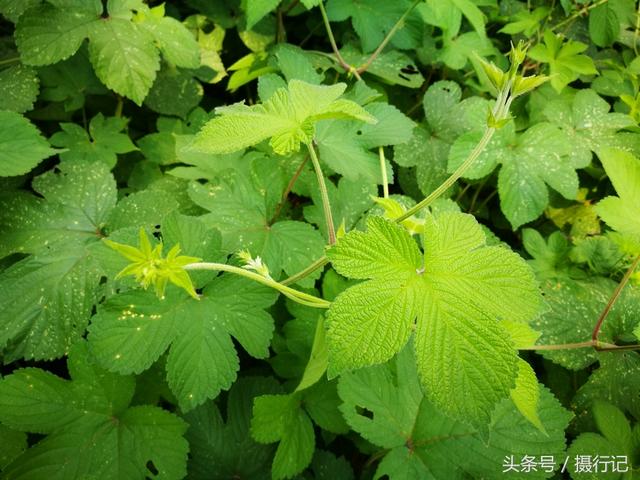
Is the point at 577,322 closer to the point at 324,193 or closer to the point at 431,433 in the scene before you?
the point at 431,433

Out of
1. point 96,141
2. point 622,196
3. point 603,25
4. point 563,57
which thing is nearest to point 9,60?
point 96,141

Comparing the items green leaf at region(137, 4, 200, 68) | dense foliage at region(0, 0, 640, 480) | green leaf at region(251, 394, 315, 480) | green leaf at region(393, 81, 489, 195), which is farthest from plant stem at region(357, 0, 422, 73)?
green leaf at region(251, 394, 315, 480)

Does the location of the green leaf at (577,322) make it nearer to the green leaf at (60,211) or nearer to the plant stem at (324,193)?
the plant stem at (324,193)

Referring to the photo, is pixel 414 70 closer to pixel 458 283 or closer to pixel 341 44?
pixel 341 44

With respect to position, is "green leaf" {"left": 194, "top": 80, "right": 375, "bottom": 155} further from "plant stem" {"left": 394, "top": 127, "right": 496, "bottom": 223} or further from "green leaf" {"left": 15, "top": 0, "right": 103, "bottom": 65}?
"green leaf" {"left": 15, "top": 0, "right": 103, "bottom": 65}

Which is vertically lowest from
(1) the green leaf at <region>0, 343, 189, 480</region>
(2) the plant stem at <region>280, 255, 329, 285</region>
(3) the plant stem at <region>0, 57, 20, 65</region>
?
(1) the green leaf at <region>0, 343, 189, 480</region>

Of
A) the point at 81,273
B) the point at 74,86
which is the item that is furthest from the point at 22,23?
the point at 81,273

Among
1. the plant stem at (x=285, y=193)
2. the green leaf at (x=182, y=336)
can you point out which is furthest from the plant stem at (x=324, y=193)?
the plant stem at (x=285, y=193)
